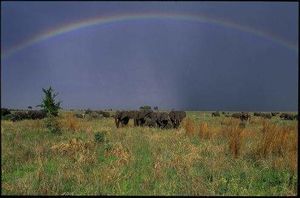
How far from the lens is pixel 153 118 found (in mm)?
24281

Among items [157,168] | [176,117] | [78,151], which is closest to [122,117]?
[176,117]

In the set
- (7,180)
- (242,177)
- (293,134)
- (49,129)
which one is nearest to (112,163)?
(7,180)

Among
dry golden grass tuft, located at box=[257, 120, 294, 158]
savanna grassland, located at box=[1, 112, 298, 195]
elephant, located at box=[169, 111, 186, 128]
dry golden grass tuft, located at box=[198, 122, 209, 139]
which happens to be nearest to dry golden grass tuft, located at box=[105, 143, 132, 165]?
savanna grassland, located at box=[1, 112, 298, 195]

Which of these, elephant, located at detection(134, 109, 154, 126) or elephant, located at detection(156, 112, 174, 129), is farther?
elephant, located at detection(134, 109, 154, 126)

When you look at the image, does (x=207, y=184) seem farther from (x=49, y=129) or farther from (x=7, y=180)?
(x=49, y=129)

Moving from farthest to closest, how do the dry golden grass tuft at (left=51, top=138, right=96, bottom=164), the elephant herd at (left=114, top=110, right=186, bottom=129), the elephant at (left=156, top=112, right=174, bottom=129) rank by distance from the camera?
the elephant herd at (left=114, top=110, right=186, bottom=129) → the elephant at (left=156, top=112, right=174, bottom=129) → the dry golden grass tuft at (left=51, top=138, right=96, bottom=164)

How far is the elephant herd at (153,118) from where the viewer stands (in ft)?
76.4

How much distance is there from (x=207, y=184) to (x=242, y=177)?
1085 millimetres

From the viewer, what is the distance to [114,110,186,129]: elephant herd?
23.3 metres

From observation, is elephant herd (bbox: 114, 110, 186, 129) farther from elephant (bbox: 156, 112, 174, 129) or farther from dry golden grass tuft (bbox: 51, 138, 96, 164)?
dry golden grass tuft (bbox: 51, 138, 96, 164)

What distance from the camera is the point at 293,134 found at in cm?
1043

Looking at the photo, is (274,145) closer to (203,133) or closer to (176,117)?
(203,133)

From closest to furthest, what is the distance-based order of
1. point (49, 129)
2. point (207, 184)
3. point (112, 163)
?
point (207, 184) → point (112, 163) → point (49, 129)

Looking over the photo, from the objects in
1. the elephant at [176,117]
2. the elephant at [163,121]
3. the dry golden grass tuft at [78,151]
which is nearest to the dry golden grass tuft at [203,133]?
the dry golden grass tuft at [78,151]
